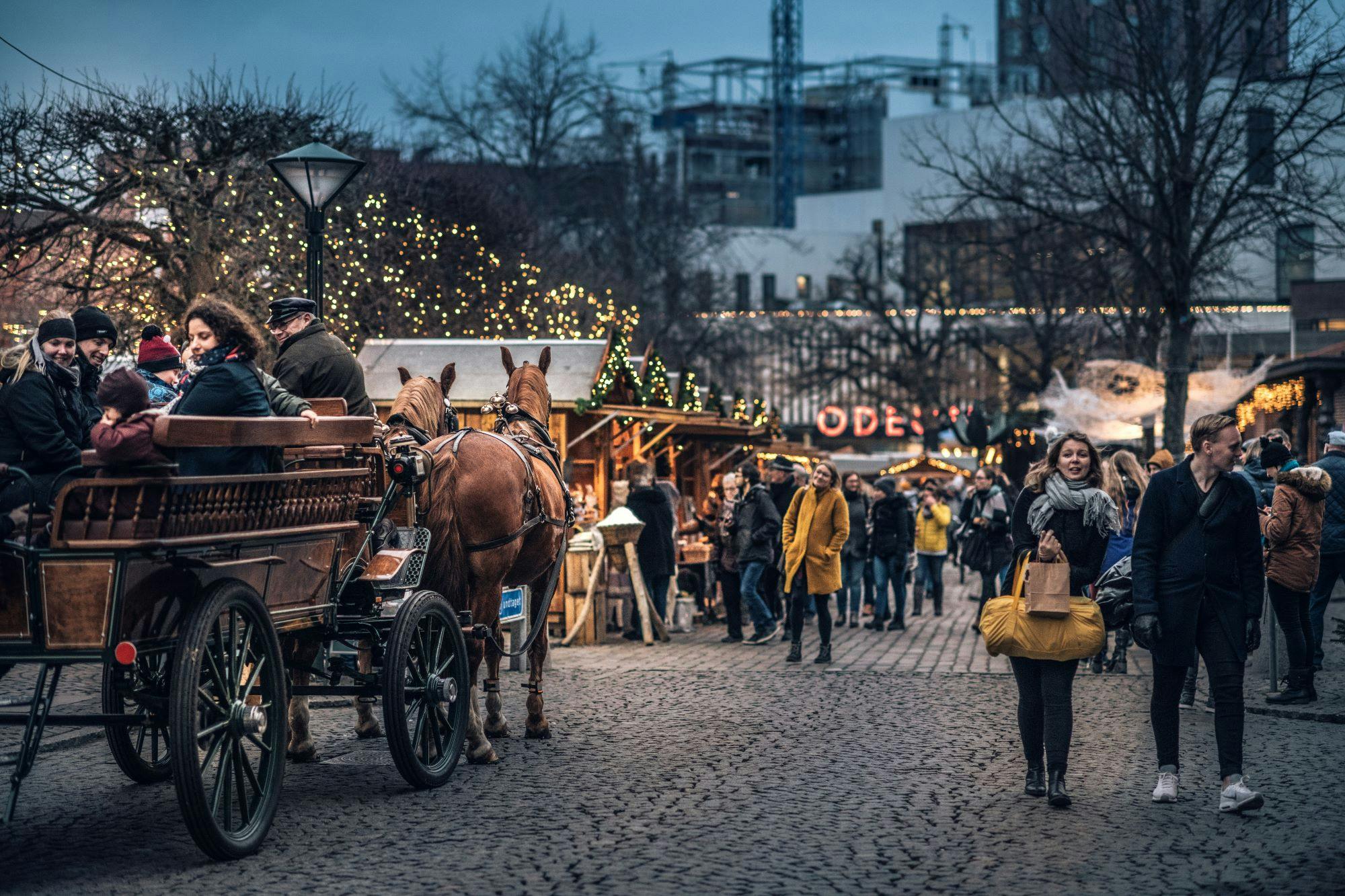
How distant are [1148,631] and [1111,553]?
4.66 meters

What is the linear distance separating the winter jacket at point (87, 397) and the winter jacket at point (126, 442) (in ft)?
4.84

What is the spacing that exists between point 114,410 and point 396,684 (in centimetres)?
209

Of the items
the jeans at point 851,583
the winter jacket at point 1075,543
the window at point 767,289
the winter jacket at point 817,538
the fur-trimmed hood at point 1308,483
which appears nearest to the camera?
the winter jacket at point 1075,543

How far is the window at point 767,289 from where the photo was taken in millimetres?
87625

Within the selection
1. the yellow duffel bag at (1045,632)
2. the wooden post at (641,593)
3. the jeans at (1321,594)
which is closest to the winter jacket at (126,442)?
the yellow duffel bag at (1045,632)

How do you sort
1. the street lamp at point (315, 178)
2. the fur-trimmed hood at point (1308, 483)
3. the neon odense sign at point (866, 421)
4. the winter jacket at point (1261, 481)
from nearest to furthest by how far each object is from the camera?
the fur-trimmed hood at point (1308, 483) < the street lamp at point (315, 178) < the winter jacket at point (1261, 481) < the neon odense sign at point (866, 421)

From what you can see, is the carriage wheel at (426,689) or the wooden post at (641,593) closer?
the carriage wheel at (426,689)

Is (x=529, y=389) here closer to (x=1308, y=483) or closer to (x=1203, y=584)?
(x=1203, y=584)

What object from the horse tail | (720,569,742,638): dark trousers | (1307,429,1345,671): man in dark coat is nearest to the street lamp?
the horse tail

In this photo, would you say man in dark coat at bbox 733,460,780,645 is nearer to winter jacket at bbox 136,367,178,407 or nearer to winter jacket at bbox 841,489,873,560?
winter jacket at bbox 841,489,873,560

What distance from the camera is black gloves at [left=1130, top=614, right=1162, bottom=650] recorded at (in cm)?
770

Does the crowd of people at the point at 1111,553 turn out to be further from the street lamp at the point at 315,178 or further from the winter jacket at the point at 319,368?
the street lamp at the point at 315,178

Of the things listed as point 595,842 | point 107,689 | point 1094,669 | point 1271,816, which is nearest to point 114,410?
point 107,689

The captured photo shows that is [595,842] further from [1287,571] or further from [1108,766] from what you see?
[1287,571]
